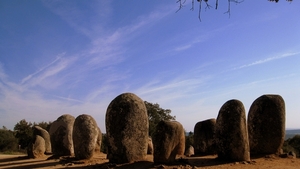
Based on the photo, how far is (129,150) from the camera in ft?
38.0

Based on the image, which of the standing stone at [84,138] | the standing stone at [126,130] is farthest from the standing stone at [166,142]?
the standing stone at [84,138]

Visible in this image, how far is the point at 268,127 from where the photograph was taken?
1390cm

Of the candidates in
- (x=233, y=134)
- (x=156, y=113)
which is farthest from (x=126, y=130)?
(x=156, y=113)

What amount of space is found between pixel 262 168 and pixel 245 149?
4.04ft

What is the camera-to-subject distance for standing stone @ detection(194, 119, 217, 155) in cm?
1581

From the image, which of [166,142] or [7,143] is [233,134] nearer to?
[166,142]

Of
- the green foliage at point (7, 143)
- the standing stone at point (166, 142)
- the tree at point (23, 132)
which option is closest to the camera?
the standing stone at point (166, 142)

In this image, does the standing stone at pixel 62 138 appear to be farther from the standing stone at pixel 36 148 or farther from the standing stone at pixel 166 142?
the standing stone at pixel 166 142

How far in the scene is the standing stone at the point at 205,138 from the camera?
1581 cm

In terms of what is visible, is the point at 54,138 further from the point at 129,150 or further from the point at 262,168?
the point at 262,168

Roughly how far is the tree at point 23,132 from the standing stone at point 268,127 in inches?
1173

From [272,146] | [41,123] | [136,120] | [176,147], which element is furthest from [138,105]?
[41,123]

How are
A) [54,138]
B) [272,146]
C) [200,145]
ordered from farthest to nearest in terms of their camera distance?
[54,138] < [200,145] < [272,146]

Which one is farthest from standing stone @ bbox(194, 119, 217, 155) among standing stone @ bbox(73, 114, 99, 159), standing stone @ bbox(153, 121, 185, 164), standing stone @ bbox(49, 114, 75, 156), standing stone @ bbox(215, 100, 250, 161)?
standing stone @ bbox(49, 114, 75, 156)
